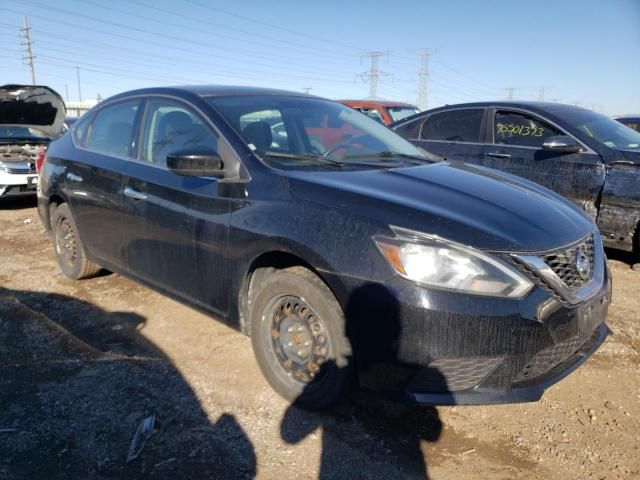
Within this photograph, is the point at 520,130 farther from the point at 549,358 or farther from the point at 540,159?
the point at 549,358

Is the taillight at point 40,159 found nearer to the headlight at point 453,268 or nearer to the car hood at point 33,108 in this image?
the car hood at point 33,108

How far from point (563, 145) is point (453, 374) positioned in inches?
148

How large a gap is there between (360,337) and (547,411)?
48.2 inches

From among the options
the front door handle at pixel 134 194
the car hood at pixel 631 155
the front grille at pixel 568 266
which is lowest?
the front grille at pixel 568 266

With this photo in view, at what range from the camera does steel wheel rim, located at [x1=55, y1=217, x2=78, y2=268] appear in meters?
4.43

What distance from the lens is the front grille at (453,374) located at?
6.98 ft

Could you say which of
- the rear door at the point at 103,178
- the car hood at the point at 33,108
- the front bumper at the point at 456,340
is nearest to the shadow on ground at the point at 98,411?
the rear door at the point at 103,178

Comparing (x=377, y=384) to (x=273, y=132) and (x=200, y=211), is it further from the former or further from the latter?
(x=273, y=132)

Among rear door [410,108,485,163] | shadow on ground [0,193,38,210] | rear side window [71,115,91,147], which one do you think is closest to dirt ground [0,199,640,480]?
rear side window [71,115,91,147]

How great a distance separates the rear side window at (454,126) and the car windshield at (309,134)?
8.48ft

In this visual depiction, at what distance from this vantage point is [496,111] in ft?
19.3

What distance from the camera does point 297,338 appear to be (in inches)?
102

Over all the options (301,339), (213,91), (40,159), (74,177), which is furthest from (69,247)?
(301,339)

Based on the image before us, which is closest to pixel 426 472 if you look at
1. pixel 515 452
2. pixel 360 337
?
pixel 515 452
